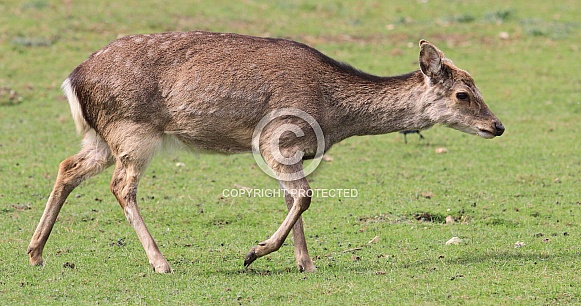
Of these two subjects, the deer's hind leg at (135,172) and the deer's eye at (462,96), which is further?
the deer's eye at (462,96)

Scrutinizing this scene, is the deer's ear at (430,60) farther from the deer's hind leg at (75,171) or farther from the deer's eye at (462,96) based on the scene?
the deer's hind leg at (75,171)

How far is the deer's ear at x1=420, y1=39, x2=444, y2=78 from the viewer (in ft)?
26.5

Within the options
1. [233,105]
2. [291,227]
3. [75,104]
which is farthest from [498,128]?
[75,104]

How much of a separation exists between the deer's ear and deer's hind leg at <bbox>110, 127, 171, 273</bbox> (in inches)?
95.3

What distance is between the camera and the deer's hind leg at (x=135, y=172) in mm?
7922

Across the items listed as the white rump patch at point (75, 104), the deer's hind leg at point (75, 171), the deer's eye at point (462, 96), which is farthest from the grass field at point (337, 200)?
the deer's eye at point (462, 96)

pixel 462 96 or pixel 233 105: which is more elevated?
pixel 462 96

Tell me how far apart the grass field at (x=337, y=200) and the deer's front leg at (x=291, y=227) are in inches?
7.0

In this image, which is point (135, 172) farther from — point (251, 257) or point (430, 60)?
point (430, 60)

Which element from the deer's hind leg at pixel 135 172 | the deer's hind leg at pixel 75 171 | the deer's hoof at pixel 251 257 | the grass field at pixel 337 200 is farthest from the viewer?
the deer's hind leg at pixel 75 171

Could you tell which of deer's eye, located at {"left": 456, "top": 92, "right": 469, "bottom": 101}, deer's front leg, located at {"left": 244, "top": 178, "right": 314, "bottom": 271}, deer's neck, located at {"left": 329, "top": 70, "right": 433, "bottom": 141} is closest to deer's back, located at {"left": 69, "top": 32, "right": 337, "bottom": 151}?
deer's neck, located at {"left": 329, "top": 70, "right": 433, "bottom": 141}

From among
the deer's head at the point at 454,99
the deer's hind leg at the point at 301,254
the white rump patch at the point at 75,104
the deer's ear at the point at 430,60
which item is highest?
the deer's ear at the point at 430,60

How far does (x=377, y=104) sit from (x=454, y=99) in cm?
69

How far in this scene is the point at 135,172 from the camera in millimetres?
8109
